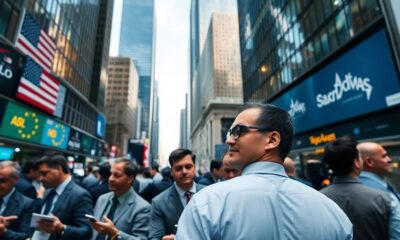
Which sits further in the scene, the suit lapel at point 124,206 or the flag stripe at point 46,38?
the flag stripe at point 46,38

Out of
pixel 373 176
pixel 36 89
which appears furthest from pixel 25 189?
pixel 36 89

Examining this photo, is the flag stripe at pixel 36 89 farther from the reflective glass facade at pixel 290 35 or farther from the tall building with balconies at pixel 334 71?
the reflective glass facade at pixel 290 35

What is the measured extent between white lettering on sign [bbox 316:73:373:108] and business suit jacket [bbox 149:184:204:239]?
1439 cm

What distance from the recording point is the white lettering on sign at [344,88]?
13117mm

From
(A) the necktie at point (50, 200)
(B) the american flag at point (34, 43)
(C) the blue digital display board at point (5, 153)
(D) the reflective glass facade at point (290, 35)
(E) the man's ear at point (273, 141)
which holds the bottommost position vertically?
(A) the necktie at point (50, 200)

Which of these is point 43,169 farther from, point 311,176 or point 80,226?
point 311,176

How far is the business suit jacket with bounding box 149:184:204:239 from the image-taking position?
9.11ft

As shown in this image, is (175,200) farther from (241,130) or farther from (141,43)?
(141,43)

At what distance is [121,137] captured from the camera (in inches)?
3543

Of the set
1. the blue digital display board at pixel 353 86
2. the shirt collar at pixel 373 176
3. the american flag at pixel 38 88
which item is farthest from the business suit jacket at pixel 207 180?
the american flag at pixel 38 88

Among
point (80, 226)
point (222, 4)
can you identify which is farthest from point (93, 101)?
point (222, 4)

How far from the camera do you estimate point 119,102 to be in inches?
3888

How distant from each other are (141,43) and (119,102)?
105 m

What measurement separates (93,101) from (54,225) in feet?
149
